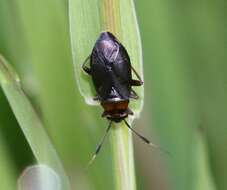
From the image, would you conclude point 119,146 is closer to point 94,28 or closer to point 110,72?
point 94,28

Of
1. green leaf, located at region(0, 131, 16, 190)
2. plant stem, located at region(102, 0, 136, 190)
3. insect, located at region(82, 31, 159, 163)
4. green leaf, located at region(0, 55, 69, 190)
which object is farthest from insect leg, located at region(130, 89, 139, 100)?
green leaf, located at region(0, 131, 16, 190)

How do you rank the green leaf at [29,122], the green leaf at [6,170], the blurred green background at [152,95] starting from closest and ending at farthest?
the green leaf at [29,122]
the green leaf at [6,170]
the blurred green background at [152,95]

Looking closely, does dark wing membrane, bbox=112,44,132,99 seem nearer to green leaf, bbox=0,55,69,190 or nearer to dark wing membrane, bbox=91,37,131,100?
dark wing membrane, bbox=91,37,131,100

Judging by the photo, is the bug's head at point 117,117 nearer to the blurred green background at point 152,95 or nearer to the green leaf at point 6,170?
the blurred green background at point 152,95

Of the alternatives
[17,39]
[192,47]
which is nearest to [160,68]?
[192,47]

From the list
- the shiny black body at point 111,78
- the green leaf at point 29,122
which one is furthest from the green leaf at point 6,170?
the shiny black body at point 111,78

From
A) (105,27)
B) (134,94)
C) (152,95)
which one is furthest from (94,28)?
(152,95)
